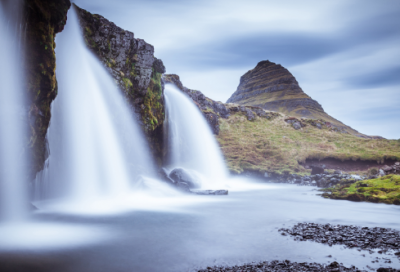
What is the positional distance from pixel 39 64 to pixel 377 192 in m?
21.3

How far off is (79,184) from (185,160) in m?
16.6

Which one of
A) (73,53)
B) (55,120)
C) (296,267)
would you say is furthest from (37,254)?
(73,53)

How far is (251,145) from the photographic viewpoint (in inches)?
1886

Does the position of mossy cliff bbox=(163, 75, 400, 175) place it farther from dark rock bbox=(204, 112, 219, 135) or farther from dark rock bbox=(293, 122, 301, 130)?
dark rock bbox=(204, 112, 219, 135)

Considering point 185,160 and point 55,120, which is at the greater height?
point 55,120

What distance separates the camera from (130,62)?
23688mm

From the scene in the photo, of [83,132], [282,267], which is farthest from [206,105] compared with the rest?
[282,267]

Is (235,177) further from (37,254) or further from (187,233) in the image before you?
(37,254)

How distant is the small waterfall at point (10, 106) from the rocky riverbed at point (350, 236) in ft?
37.1

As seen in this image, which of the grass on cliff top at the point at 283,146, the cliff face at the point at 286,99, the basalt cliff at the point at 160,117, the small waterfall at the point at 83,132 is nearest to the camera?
the basalt cliff at the point at 160,117

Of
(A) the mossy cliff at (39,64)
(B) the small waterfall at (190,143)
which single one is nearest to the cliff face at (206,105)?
(B) the small waterfall at (190,143)

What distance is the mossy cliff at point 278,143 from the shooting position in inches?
1646

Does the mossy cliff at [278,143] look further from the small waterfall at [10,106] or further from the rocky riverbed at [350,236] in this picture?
the rocky riverbed at [350,236]

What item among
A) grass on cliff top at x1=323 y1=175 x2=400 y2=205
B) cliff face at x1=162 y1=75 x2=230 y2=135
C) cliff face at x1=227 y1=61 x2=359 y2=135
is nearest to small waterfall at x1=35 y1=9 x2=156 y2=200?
grass on cliff top at x1=323 y1=175 x2=400 y2=205
